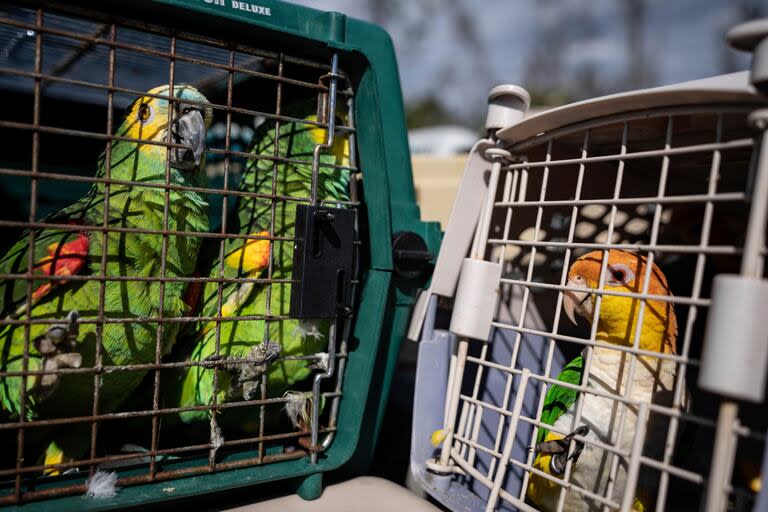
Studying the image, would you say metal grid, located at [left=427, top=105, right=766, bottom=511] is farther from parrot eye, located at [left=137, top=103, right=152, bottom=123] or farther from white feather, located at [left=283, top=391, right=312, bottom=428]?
parrot eye, located at [left=137, top=103, right=152, bottom=123]

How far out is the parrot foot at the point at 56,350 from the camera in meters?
0.90

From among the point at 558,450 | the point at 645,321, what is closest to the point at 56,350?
the point at 558,450

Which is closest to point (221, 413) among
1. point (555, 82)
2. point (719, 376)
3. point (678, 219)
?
point (719, 376)

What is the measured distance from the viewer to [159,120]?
1.20 m

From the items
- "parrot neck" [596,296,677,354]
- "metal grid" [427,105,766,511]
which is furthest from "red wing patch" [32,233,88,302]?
"parrot neck" [596,296,677,354]

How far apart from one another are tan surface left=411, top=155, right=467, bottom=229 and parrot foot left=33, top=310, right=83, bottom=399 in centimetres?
182

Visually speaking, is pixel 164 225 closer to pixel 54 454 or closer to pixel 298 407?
pixel 298 407

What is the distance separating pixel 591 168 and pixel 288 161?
76 cm

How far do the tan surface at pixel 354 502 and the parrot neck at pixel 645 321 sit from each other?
55 cm

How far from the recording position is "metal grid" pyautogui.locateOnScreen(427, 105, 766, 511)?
0.79m

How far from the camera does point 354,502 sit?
110cm

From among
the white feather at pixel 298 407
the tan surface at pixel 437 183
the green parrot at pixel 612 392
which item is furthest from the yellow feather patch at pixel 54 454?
the tan surface at pixel 437 183

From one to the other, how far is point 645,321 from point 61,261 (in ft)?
3.99

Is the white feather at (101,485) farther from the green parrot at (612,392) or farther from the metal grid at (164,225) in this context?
the green parrot at (612,392)
